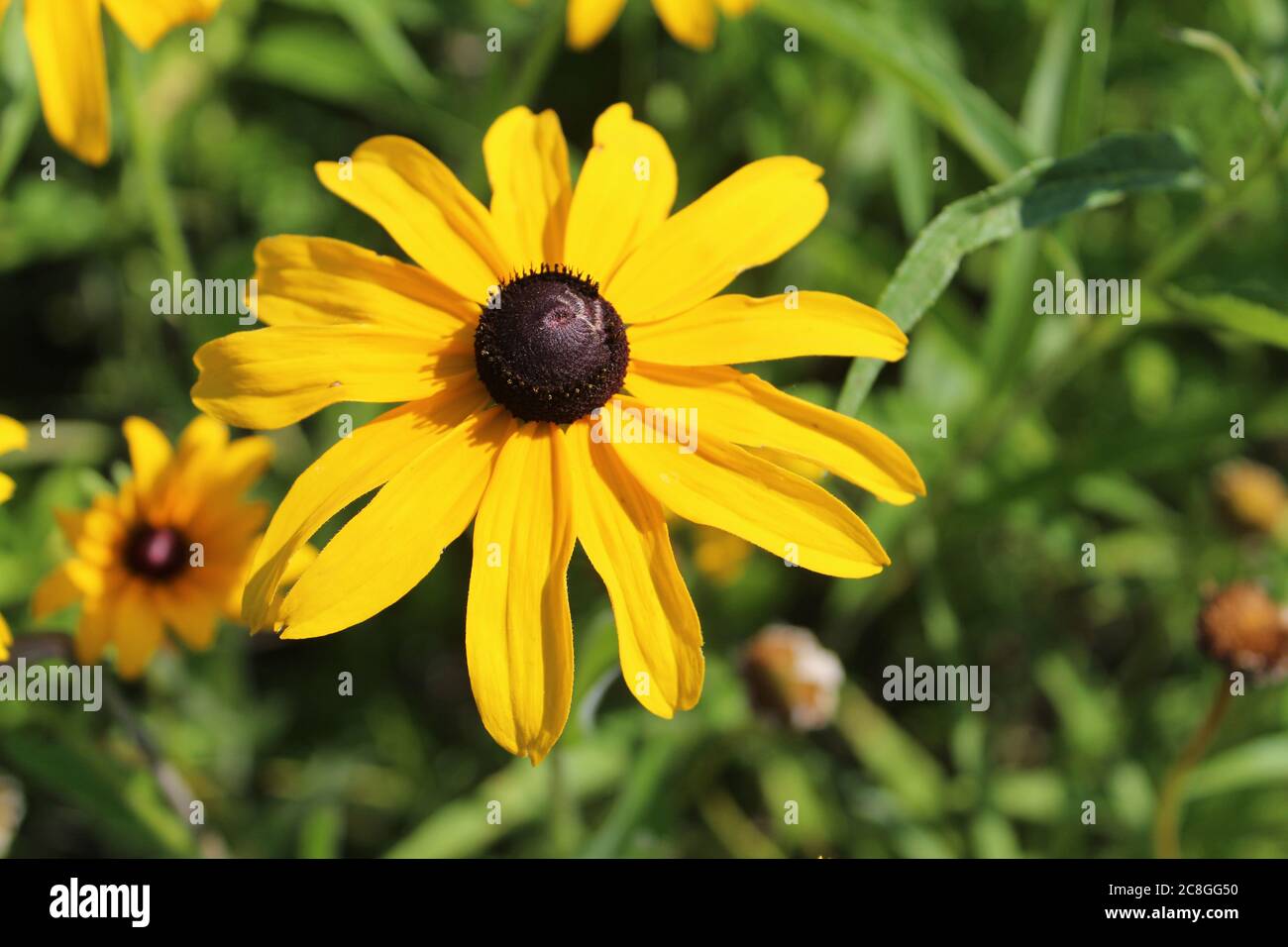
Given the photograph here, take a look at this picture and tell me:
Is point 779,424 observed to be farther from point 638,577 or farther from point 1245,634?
point 1245,634

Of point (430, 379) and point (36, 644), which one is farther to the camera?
point (36, 644)

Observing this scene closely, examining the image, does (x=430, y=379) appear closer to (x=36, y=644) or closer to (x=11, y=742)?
(x=36, y=644)

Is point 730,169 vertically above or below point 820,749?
above

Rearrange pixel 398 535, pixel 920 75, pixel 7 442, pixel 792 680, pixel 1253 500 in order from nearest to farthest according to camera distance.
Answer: pixel 398 535
pixel 7 442
pixel 920 75
pixel 792 680
pixel 1253 500

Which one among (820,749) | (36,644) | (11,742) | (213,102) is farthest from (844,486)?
(213,102)

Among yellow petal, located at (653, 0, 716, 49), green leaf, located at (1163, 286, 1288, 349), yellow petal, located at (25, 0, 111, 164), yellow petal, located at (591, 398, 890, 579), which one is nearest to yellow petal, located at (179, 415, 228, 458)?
yellow petal, located at (25, 0, 111, 164)

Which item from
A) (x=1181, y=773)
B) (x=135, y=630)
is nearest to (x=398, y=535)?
(x=135, y=630)
